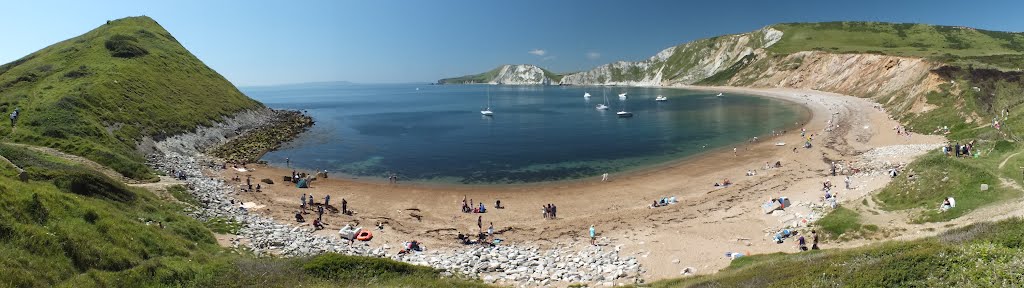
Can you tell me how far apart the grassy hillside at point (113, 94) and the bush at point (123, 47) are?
142 millimetres

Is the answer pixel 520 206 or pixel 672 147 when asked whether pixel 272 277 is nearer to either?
pixel 520 206

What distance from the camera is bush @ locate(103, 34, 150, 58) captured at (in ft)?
274

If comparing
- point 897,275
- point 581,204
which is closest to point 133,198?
point 581,204

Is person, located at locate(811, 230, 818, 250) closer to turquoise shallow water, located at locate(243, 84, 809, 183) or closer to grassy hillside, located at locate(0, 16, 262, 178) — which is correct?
turquoise shallow water, located at locate(243, 84, 809, 183)

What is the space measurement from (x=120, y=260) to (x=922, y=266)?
79.8 feet

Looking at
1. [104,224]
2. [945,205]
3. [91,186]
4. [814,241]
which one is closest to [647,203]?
[814,241]

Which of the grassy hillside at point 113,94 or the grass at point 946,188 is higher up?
the grassy hillside at point 113,94

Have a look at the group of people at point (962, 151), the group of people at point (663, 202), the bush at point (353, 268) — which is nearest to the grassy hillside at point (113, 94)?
the bush at point (353, 268)

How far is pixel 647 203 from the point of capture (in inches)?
1524

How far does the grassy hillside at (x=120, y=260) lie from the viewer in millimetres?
13781

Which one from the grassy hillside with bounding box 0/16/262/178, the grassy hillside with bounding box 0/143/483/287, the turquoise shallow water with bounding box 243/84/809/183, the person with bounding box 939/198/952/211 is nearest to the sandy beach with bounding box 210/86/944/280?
the turquoise shallow water with bounding box 243/84/809/183

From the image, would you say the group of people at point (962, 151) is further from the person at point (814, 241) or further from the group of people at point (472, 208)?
the group of people at point (472, 208)

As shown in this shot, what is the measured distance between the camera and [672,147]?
213 ft

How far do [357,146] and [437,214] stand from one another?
41.4 metres
